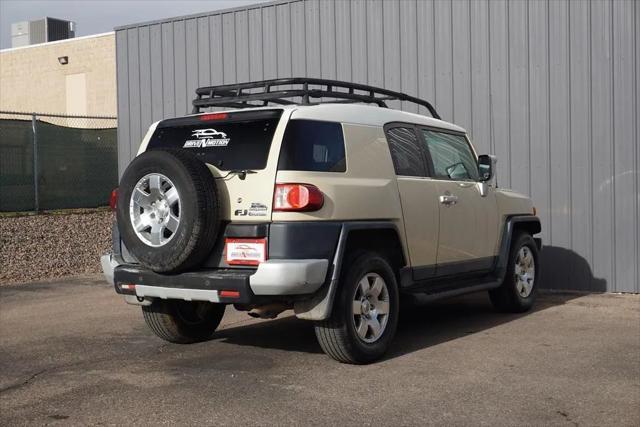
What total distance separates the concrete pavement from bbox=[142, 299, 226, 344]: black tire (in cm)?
13

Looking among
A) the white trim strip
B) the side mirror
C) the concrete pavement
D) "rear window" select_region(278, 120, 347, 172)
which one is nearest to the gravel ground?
the concrete pavement

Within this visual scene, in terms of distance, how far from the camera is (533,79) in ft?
34.6

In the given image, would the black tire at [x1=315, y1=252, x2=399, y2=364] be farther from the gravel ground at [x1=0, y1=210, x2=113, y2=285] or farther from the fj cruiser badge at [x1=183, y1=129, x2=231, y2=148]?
the gravel ground at [x1=0, y1=210, x2=113, y2=285]

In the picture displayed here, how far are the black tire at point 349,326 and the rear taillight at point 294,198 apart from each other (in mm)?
644

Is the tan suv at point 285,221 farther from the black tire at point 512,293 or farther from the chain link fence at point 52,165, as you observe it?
the chain link fence at point 52,165

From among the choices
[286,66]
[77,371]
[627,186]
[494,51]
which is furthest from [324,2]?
[77,371]

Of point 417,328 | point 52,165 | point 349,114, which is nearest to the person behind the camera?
point 349,114

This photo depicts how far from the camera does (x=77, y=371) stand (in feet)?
20.0

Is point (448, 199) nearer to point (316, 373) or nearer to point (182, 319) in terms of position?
point (316, 373)

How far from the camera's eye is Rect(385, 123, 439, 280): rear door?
6.82m

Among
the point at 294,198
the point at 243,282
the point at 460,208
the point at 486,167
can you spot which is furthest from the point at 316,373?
the point at 486,167

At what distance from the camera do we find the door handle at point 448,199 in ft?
23.9

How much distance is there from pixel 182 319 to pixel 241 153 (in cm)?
178

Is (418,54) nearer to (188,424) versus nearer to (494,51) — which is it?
(494,51)
